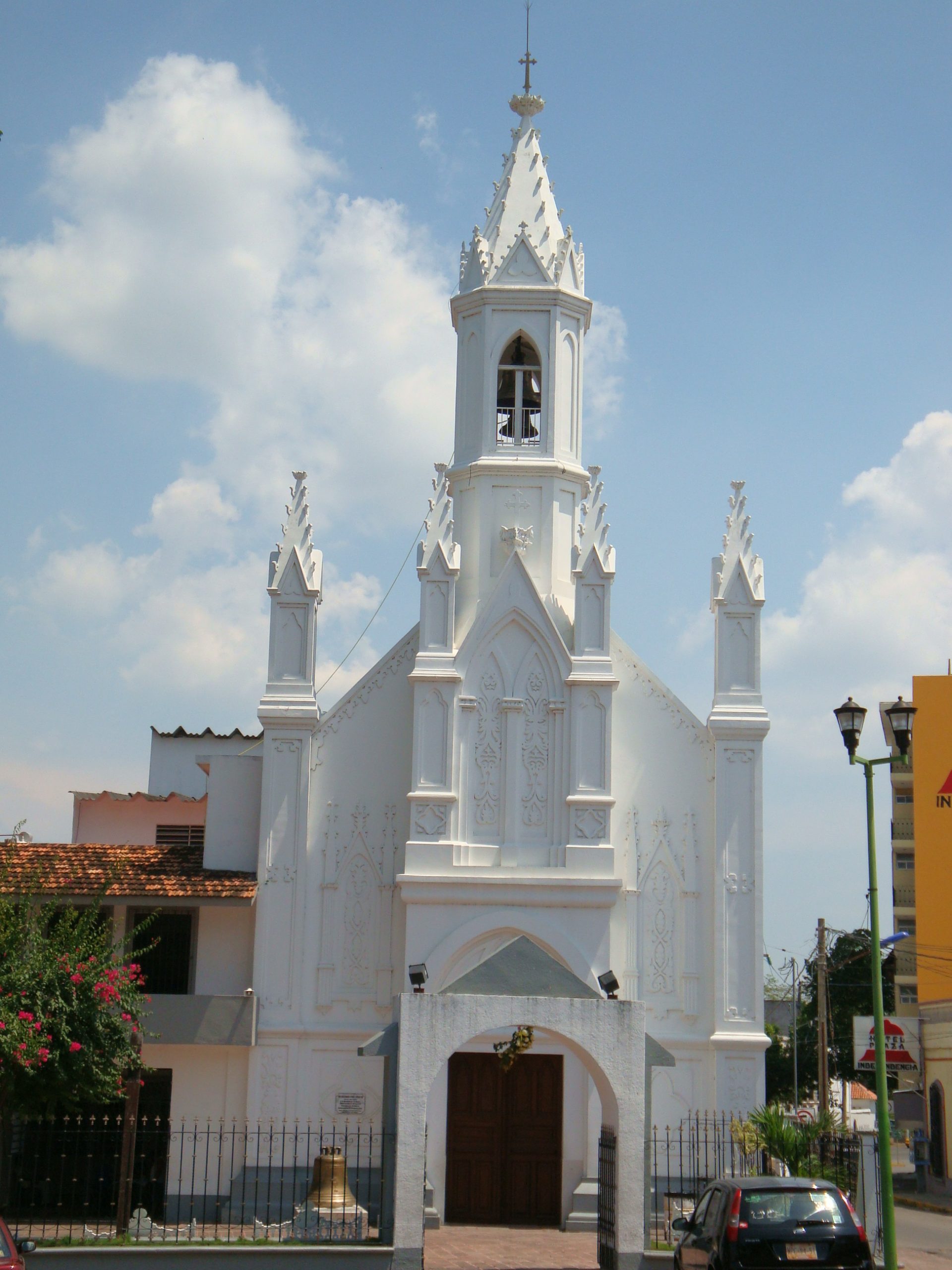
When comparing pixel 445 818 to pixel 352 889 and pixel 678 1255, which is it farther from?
pixel 678 1255

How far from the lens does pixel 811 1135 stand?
20359mm

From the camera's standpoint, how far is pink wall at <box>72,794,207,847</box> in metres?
39.3

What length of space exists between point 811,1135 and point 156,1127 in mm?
10752

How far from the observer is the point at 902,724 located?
1958 cm

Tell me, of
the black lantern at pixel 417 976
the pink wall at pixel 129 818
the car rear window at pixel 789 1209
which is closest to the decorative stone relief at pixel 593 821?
the black lantern at pixel 417 976

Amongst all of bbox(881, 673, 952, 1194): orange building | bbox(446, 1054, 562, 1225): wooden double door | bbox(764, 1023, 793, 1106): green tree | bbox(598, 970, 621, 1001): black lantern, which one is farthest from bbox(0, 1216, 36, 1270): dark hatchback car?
bbox(764, 1023, 793, 1106): green tree

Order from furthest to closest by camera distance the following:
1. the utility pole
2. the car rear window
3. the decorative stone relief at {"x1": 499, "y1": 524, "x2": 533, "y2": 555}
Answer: the utility pole → the decorative stone relief at {"x1": 499, "y1": 524, "x2": 533, "y2": 555} → the car rear window

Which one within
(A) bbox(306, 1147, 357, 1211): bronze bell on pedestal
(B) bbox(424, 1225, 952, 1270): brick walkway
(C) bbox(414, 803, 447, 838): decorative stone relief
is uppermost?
(C) bbox(414, 803, 447, 838): decorative stone relief

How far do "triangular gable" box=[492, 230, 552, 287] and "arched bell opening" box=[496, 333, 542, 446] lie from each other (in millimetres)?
984

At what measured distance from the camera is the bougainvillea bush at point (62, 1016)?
20.3m

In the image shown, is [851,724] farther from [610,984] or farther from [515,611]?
[515,611]

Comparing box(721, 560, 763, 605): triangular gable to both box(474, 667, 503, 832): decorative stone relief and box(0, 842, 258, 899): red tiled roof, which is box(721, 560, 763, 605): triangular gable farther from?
box(0, 842, 258, 899): red tiled roof

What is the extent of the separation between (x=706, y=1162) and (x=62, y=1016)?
29.9 ft

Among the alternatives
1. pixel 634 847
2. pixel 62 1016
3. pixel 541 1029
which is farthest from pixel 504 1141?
pixel 62 1016
